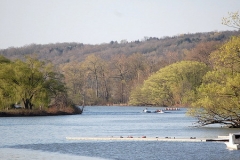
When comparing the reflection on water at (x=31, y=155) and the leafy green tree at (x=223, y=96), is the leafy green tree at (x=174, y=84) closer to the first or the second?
the leafy green tree at (x=223, y=96)

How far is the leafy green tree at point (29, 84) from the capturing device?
85438 mm

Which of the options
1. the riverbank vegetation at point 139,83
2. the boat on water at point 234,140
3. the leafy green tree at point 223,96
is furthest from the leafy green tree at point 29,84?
the boat on water at point 234,140

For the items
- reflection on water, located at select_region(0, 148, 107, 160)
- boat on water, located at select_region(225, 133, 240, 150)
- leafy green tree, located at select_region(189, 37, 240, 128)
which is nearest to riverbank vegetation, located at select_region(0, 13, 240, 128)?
leafy green tree, located at select_region(189, 37, 240, 128)

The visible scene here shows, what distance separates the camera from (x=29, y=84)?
87.4m

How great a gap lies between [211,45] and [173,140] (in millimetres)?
78652

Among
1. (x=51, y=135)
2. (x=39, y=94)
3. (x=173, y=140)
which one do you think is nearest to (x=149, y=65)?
(x=39, y=94)

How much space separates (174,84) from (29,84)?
36803mm

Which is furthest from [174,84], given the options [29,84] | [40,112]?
[29,84]

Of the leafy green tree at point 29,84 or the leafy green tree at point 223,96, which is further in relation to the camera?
the leafy green tree at point 29,84

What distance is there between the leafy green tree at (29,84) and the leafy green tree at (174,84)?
28.6 metres

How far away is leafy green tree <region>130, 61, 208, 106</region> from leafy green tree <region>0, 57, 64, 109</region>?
2858 cm

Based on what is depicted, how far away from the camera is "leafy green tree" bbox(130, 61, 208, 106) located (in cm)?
11150

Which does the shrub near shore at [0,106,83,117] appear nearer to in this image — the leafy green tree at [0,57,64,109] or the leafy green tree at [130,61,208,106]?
the leafy green tree at [0,57,64,109]

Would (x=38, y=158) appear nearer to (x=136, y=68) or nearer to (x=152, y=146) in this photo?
(x=152, y=146)
